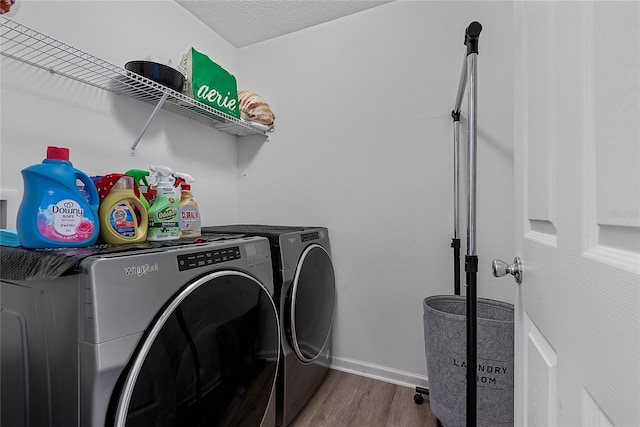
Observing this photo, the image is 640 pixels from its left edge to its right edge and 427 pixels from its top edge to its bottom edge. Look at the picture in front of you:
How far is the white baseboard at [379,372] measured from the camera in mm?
1716

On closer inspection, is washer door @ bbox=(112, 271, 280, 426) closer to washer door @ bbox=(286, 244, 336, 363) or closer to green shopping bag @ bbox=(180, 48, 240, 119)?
washer door @ bbox=(286, 244, 336, 363)

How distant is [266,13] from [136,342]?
2.02m

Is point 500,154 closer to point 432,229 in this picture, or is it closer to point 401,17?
point 432,229

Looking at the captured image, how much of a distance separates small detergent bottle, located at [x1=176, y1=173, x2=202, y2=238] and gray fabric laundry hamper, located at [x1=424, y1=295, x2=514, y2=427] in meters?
1.09

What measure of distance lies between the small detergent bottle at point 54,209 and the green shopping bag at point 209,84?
84cm

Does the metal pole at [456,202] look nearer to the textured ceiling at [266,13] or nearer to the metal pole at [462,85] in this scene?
the metal pole at [462,85]

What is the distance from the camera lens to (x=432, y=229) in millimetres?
1682

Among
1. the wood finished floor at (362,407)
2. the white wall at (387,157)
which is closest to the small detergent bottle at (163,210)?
the white wall at (387,157)

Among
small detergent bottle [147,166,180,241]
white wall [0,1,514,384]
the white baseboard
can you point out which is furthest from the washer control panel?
the white baseboard

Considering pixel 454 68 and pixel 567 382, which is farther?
pixel 454 68

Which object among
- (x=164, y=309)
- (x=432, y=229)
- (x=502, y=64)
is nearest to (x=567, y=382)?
(x=164, y=309)

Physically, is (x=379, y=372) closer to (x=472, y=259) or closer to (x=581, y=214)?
(x=472, y=259)

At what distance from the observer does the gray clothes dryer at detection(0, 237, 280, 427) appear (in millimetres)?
631

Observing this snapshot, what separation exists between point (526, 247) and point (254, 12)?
80.8 inches
